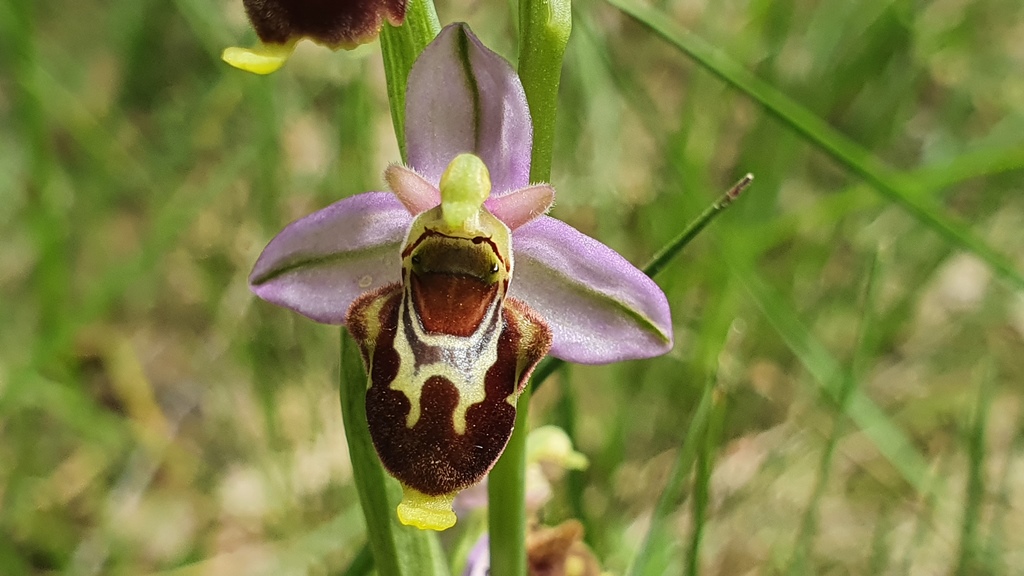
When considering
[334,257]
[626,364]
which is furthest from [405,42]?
[626,364]

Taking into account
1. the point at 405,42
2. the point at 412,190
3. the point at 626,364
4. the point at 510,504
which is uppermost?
the point at 405,42

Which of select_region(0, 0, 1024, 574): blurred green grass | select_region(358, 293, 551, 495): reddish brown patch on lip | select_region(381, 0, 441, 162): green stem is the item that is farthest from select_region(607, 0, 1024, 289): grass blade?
select_region(358, 293, 551, 495): reddish brown patch on lip

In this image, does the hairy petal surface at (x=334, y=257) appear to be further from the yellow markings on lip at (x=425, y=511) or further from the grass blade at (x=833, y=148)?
the grass blade at (x=833, y=148)

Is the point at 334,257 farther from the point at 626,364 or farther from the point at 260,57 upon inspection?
the point at 626,364

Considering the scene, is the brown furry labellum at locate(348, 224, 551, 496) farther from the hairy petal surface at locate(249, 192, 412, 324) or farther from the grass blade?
the grass blade

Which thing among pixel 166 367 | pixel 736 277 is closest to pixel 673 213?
pixel 736 277

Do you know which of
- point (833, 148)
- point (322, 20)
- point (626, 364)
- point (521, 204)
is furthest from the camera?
point (626, 364)

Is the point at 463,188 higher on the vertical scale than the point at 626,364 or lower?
higher
